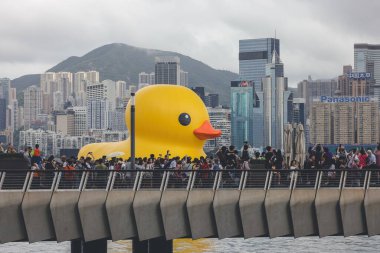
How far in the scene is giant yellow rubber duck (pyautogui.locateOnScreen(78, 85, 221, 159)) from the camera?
61.6 metres

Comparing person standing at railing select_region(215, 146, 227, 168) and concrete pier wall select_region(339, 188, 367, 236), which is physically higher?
person standing at railing select_region(215, 146, 227, 168)

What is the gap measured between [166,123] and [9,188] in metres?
35.0

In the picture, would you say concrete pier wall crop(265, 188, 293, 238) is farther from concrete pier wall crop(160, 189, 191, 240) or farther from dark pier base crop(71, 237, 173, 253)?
dark pier base crop(71, 237, 173, 253)

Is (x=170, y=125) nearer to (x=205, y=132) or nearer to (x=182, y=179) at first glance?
(x=205, y=132)

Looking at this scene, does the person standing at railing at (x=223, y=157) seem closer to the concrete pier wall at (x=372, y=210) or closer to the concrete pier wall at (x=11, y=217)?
the concrete pier wall at (x=372, y=210)

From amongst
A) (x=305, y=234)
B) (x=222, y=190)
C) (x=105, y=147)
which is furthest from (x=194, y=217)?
(x=105, y=147)

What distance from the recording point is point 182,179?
93.8 feet

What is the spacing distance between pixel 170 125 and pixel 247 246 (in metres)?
15.8

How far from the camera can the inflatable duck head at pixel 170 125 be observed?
61625mm

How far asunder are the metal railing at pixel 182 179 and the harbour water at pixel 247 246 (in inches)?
935

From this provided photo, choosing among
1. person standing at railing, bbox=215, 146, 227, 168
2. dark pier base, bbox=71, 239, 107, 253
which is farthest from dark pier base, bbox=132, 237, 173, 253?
person standing at railing, bbox=215, 146, 227, 168

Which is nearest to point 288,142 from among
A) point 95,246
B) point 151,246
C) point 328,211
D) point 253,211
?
point 151,246

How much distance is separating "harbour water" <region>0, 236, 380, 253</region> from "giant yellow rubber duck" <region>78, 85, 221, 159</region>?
17.5 feet

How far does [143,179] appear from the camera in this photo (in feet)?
92.6
